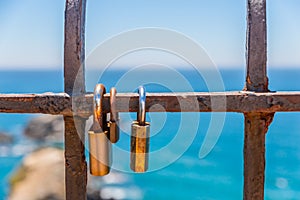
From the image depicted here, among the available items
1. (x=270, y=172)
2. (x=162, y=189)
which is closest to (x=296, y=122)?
(x=270, y=172)

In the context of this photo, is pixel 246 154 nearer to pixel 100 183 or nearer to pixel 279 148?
pixel 100 183

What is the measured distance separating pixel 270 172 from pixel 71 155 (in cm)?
1885

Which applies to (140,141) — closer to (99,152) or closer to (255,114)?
(99,152)

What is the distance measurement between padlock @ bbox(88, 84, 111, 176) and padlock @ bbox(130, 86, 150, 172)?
63 millimetres

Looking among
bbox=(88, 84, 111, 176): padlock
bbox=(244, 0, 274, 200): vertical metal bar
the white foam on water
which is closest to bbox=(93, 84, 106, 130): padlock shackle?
bbox=(88, 84, 111, 176): padlock

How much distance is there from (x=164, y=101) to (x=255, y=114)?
26cm

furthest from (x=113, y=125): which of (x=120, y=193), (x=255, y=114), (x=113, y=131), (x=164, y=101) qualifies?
(x=120, y=193)

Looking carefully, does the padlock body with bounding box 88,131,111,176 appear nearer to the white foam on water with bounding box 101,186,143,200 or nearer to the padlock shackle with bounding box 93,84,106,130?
the padlock shackle with bounding box 93,84,106,130

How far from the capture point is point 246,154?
3.72 ft

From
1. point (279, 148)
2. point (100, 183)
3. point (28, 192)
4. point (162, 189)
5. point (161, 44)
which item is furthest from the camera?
point (279, 148)

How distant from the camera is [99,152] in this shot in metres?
0.96

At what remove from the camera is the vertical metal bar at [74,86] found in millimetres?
1098

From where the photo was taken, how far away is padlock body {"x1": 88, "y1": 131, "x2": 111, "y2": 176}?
0.96 meters

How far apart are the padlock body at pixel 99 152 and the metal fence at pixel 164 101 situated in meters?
0.10
